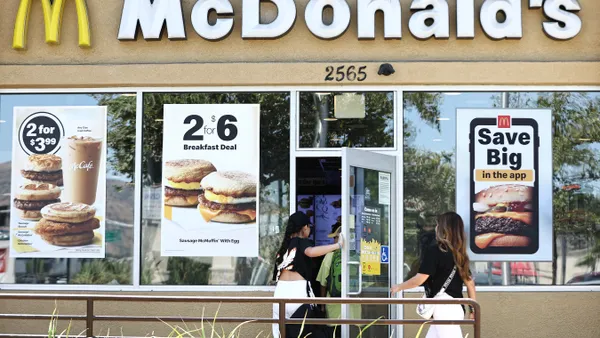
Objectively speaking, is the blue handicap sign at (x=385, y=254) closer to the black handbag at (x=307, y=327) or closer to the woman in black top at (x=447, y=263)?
the black handbag at (x=307, y=327)

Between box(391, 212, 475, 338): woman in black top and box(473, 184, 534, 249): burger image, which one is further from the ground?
box(473, 184, 534, 249): burger image

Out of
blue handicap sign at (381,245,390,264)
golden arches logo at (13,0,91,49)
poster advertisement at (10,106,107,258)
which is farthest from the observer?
poster advertisement at (10,106,107,258)

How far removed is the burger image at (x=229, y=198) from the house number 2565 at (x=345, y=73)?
1.45 meters

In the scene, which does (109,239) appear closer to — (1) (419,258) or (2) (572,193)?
(1) (419,258)

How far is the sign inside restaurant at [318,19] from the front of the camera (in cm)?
945

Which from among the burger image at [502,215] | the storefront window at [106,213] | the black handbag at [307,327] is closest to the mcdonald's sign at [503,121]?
the burger image at [502,215]

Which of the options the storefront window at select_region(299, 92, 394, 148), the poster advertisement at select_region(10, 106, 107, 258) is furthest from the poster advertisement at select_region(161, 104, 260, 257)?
the poster advertisement at select_region(10, 106, 107, 258)

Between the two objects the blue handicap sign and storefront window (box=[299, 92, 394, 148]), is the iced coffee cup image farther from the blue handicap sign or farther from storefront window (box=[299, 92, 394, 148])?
the blue handicap sign

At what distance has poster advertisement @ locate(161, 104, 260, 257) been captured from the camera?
9672 mm

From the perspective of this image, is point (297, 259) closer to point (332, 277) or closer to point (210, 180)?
point (332, 277)

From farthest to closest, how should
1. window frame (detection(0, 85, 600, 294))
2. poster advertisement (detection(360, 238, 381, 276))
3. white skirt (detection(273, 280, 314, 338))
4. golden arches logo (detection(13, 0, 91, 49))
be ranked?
1. golden arches logo (detection(13, 0, 91, 49))
2. window frame (detection(0, 85, 600, 294))
3. poster advertisement (detection(360, 238, 381, 276))
4. white skirt (detection(273, 280, 314, 338))

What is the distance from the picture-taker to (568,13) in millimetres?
9484

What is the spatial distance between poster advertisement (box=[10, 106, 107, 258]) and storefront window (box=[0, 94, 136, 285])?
0.04 meters

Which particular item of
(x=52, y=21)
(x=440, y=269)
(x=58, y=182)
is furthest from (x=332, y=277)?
(x=52, y=21)
